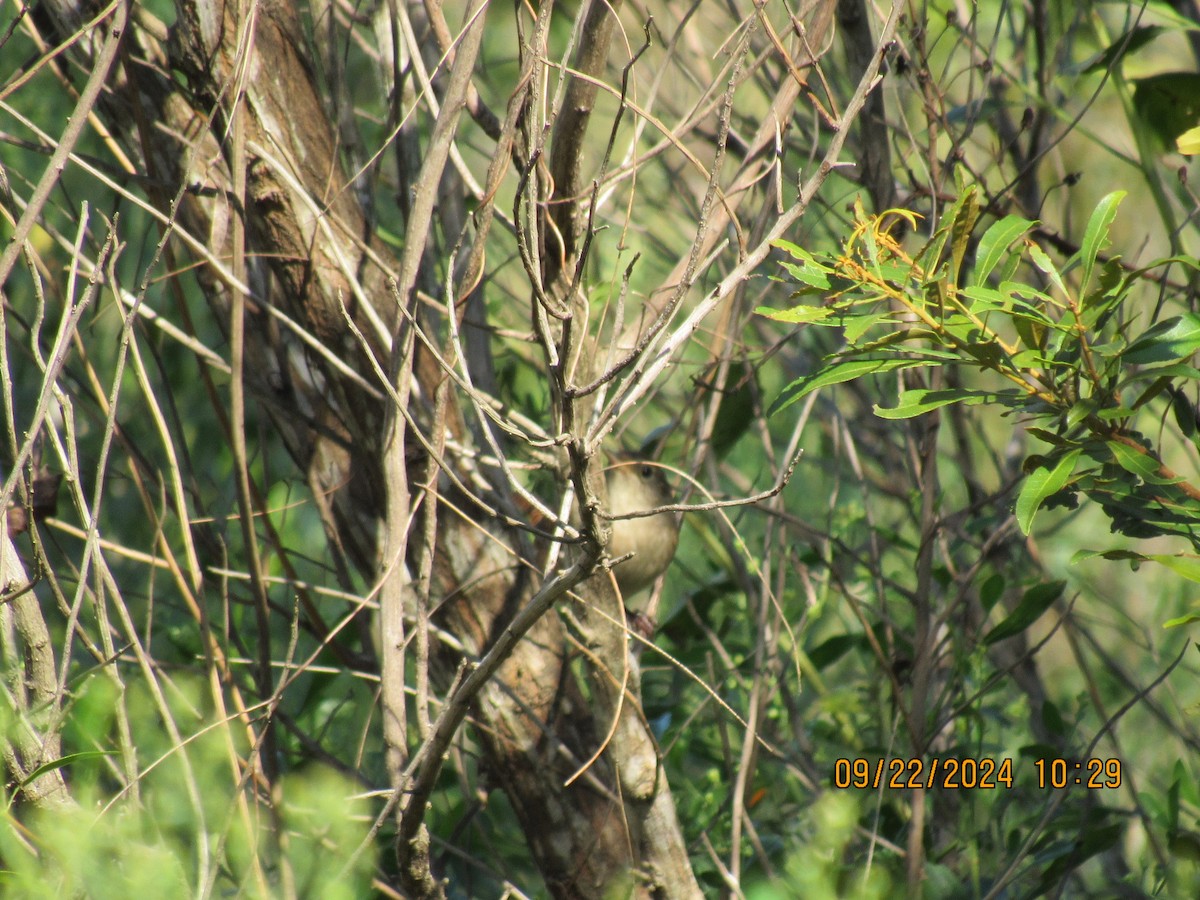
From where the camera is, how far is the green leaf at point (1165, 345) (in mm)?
1043

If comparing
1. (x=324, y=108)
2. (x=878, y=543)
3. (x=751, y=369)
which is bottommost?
(x=878, y=543)

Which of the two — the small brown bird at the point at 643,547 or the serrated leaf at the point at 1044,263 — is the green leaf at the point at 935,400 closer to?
the serrated leaf at the point at 1044,263

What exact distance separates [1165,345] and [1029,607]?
0.70 metres

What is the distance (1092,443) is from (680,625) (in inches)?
45.9

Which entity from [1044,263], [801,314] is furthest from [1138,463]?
[801,314]

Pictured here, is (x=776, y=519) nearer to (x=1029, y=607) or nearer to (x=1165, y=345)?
(x=1029, y=607)

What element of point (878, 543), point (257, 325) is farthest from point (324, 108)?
point (878, 543)

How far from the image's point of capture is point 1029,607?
65.1 inches

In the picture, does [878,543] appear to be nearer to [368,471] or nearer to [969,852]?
[969,852]

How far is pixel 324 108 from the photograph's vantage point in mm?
1559

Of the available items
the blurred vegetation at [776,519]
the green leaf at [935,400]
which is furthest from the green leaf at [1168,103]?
the green leaf at [935,400]

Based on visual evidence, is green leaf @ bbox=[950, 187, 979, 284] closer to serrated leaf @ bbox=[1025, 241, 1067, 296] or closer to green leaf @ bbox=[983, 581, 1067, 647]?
serrated leaf @ bbox=[1025, 241, 1067, 296]

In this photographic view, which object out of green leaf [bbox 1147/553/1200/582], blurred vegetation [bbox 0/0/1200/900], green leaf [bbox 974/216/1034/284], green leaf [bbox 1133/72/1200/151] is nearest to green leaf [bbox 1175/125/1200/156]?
blurred vegetation [bbox 0/0/1200/900]
